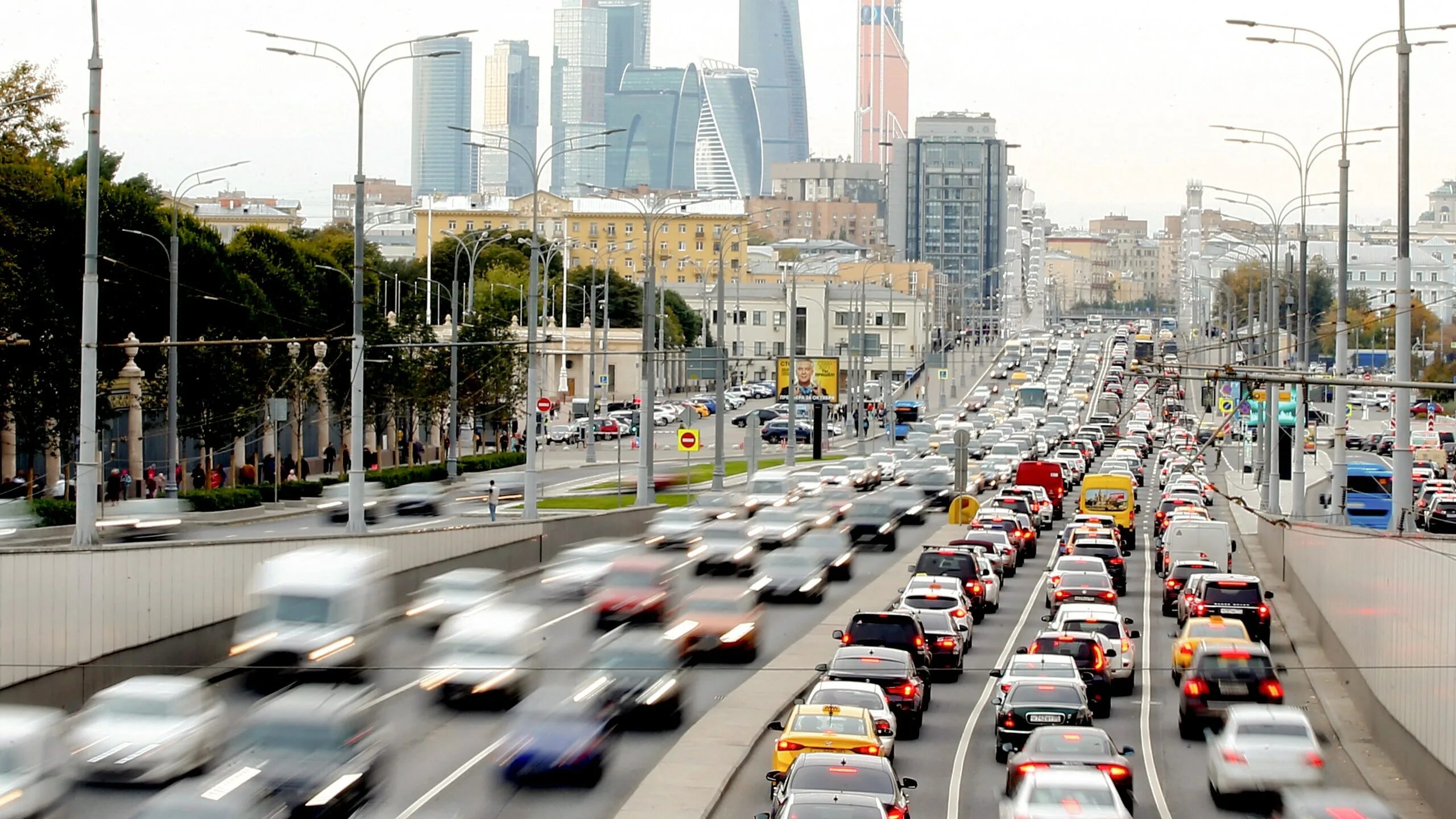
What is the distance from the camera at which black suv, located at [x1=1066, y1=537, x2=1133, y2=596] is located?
1463 inches

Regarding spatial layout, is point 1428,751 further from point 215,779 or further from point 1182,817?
A: point 215,779

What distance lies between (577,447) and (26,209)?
3889cm

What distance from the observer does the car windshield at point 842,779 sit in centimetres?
1600

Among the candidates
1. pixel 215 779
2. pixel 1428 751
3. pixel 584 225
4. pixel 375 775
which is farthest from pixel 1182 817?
pixel 584 225

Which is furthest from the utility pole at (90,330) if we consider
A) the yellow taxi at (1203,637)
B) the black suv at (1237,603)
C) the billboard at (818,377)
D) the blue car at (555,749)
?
the billboard at (818,377)

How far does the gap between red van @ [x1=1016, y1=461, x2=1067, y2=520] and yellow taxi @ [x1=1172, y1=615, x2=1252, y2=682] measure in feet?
101

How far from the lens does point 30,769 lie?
17.3 meters

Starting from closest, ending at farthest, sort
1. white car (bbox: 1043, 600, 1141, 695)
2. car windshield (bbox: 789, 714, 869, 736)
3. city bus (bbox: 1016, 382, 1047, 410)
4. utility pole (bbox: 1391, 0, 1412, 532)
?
car windshield (bbox: 789, 714, 869, 736), white car (bbox: 1043, 600, 1141, 695), utility pole (bbox: 1391, 0, 1412, 532), city bus (bbox: 1016, 382, 1047, 410)

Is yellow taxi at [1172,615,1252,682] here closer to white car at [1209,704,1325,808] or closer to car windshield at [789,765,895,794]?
white car at [1209,704,1325,808]

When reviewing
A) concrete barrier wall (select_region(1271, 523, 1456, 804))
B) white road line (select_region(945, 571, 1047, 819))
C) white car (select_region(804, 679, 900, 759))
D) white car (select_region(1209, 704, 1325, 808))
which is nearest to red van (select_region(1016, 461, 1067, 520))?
white road line (select_region(945, 571, 1047, 819))

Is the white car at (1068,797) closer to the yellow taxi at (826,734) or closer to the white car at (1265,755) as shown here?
the yellow taxi at (826,734)

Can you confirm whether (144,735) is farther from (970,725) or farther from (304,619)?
(970,725)

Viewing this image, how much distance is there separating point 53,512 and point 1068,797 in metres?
28.2

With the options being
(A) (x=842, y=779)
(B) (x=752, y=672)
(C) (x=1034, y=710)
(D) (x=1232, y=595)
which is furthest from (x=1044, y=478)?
(A) (x=842, y=779)
